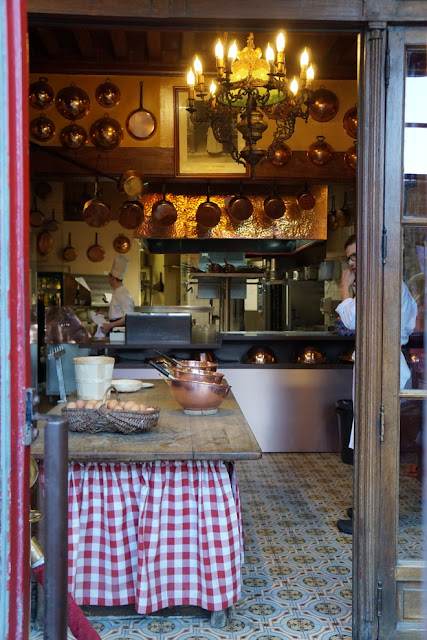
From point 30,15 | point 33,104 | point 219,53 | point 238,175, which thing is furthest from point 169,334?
point 30,15

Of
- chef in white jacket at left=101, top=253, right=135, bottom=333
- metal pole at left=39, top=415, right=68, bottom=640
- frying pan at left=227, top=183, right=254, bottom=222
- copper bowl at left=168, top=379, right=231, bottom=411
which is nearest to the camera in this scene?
metal pole at left=39, top=415, right=68, bottom=640

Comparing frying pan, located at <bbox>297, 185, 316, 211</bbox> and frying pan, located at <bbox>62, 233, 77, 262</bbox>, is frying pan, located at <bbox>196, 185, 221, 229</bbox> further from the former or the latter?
frying pan, located at <bbox>62, 233, 77, 262</bbox>

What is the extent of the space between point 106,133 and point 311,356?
11.0ft

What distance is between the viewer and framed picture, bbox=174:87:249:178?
7.44 metres

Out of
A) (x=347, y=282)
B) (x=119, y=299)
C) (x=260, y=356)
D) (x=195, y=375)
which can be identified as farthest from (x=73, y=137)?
(x=195, y=375)

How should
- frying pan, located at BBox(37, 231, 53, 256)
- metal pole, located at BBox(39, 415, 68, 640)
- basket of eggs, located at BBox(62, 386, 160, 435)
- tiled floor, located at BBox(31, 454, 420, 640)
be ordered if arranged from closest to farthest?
metal pole, located at BBox(39, 415, 68, 640) → basket of eggs, located at BBox(62, 386, 160, 435) → tiled floor, located at BBox(31, 454, 420, 640) → frying pan, located at BBox(37, 231, 53, 256)

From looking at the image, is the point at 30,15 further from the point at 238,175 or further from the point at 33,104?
the point at 238,175

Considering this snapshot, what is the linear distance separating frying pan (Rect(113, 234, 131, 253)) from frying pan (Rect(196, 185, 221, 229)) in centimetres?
503

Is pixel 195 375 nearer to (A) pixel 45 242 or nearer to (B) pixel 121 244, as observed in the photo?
(A) pixel 45 242

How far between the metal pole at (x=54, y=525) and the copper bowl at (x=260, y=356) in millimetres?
5555

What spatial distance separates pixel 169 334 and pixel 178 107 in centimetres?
279

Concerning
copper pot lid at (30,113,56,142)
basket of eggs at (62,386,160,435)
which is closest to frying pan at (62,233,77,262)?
copper pot lid at (30,113,56,142)

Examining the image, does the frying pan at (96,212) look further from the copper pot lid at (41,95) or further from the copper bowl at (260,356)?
the copper bowl at (260,356)

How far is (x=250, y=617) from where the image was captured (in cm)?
306
